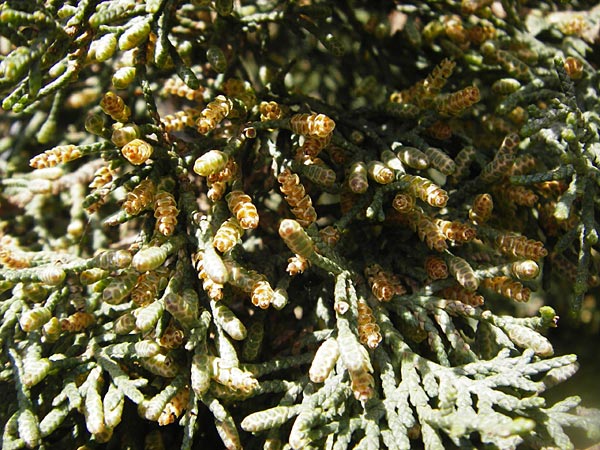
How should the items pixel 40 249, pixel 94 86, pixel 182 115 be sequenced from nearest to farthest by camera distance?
pixel 182 115 → pixel 40 249 → pixel 94 86

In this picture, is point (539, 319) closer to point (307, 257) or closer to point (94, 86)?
point (307, 257)

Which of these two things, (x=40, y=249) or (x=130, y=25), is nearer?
(x=130, y=25)

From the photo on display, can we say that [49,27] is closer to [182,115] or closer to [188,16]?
[182,115]

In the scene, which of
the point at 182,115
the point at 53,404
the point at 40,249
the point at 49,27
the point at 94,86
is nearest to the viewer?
the point at 49,27

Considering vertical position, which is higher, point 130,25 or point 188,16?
point 130,25

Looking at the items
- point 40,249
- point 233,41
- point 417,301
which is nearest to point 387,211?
point 417,301

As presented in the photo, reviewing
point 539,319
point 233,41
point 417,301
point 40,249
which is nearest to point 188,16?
point 233,41

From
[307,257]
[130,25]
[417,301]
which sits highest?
[130,25]
